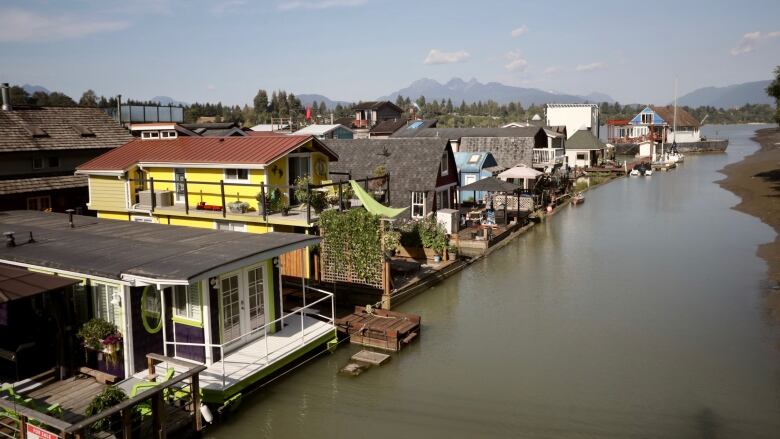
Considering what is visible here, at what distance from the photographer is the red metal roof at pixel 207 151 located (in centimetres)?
2230

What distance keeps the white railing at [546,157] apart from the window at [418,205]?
66.4 feet

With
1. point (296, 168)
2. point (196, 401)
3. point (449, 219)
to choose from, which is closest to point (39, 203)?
point (296, 168)

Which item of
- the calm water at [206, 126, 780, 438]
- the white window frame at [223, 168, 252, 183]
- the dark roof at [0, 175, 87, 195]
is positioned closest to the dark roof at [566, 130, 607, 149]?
the calm water at [206, 126, 780, 438]

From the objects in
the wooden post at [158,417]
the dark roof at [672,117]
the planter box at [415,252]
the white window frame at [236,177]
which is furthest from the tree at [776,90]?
Result: the dark roof at [672,117]

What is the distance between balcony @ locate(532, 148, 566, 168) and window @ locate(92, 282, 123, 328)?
40012 millimetres

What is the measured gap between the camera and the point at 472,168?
42.1m

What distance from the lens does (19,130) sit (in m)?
29.9

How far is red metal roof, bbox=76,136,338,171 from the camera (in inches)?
878

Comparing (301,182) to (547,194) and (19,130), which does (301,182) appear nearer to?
(19,130)

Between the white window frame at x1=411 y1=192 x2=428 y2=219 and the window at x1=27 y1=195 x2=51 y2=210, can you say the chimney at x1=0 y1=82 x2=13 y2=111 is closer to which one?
the window at x1=27 y1=195 x2=51 y2=210

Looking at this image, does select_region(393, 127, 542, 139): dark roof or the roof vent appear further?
select_region(393, 127, 542, 139): dark roof

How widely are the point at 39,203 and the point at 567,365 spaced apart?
2610cm

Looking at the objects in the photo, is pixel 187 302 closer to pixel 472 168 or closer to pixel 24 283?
pixel 24 283

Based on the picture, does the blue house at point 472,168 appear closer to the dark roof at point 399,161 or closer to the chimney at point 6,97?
the dark roof at point 399,161
